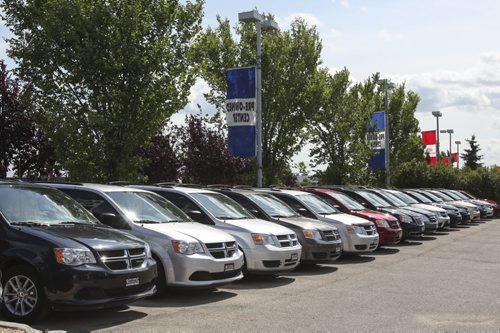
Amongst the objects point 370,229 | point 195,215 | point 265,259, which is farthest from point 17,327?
point 370,229

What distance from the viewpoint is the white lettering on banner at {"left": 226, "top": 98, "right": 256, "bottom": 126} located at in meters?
19.0


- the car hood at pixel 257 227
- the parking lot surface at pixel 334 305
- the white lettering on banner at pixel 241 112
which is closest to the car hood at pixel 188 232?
the parking lot surface at pixel 334 305

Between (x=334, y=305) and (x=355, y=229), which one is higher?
A: (x=355, y=229)

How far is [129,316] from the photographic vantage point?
8.02 metres

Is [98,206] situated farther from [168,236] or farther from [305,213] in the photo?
[305,213]

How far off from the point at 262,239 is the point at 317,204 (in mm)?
4590

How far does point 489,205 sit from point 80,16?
24651 mm

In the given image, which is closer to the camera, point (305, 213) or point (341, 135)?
point (305, 213)

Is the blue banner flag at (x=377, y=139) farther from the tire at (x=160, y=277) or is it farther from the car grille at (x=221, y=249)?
the tire at (x=160, y=277)

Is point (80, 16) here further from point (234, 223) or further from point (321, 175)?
point (321, 175)

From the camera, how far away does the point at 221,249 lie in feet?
31.0

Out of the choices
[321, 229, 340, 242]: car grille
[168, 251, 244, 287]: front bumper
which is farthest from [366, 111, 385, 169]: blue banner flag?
[168, 251, 244, 287]: front bumper

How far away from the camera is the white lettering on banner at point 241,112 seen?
19000 millimetres

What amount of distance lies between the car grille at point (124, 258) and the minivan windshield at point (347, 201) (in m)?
9.59
